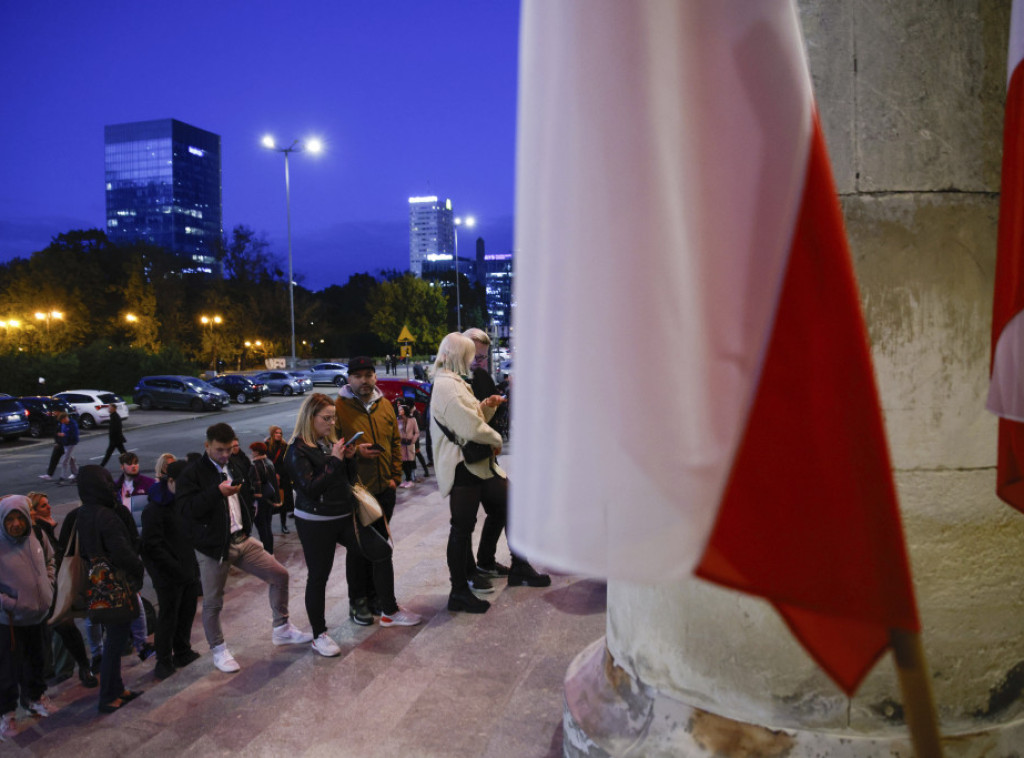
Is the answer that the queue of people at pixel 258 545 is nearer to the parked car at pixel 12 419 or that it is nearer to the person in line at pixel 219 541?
the person in line at pixel 219 541

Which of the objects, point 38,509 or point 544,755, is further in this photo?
point 38,509

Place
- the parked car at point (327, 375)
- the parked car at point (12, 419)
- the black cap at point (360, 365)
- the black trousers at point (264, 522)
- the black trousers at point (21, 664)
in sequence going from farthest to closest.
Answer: the parked car at point (327, 375) → the parked car at point (12, 419) → the black trousers at point (264, 522) → the black cap at point (360, 365) → the black trousers at point (21, 664)

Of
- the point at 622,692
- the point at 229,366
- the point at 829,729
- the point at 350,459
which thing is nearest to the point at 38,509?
the point at 350,459

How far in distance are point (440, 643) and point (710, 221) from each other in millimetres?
4071

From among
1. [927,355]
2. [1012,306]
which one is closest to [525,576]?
[927,355]

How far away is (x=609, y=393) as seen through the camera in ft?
3.38

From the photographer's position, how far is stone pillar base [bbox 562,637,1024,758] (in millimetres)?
2168

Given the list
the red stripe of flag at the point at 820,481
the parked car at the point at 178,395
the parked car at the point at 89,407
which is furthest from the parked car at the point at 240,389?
the red stripe of flag at the point at 820,481

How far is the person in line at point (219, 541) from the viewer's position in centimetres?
562

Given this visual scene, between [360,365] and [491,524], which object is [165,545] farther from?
[491,524]

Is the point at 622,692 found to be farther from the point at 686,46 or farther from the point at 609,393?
the point at 686,46

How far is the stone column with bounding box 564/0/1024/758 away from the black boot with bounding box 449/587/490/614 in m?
3.21

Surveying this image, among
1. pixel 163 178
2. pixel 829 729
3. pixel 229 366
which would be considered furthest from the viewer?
pixel 163 178

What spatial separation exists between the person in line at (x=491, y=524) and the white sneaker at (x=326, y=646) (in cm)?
129
